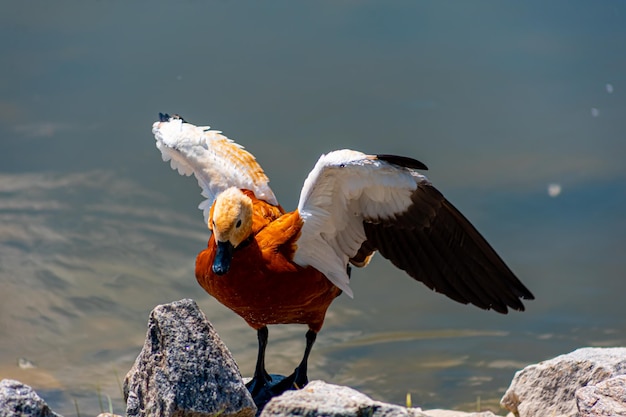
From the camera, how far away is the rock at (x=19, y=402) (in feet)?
11.8

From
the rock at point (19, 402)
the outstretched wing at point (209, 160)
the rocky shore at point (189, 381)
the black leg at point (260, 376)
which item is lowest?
the rock at point (19, 402)

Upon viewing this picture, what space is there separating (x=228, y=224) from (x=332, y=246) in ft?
2.86

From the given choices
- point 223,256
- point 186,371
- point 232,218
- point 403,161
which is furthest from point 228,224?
point 186,371

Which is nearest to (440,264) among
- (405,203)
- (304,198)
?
(405,203)

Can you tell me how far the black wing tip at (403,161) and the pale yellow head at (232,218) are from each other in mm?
811

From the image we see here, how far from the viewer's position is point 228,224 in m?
5.19

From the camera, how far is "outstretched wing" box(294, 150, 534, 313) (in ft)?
18.1

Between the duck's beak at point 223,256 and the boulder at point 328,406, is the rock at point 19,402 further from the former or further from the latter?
the duck's beak at point 223,256

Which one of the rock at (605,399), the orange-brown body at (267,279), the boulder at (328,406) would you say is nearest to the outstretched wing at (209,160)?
the orange-brown body at (267,279)

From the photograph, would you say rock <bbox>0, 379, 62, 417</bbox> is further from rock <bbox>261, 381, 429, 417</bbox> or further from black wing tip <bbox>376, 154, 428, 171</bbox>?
black wing tip <bbox>376, 154, 428, 171</bbox>

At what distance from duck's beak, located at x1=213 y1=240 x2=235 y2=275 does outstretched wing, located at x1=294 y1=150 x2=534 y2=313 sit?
0.53 m

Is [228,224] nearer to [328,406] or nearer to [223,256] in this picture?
[223,256]

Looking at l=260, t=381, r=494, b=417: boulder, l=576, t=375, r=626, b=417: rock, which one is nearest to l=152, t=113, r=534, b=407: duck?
l=576, t=375, r=626, b=417: rock

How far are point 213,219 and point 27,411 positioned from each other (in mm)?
1898
